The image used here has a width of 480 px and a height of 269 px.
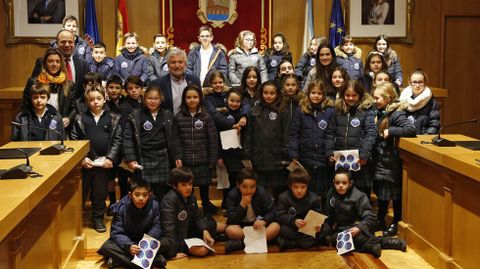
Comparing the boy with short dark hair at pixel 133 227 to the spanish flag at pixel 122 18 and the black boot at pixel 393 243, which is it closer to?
the black boot at pixel 393 243

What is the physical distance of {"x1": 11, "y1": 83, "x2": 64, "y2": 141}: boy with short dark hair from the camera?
5348mm

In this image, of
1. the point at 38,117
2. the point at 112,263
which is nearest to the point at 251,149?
the point at 112,263

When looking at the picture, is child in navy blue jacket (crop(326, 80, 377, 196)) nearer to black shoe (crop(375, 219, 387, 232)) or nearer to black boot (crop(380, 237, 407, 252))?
black shoe (crop(375, 219, 387, 232))

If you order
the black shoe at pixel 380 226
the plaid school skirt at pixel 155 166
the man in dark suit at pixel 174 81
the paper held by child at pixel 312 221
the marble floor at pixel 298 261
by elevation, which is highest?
the man in dark suit at pixel 174 81

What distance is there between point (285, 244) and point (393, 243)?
85cm

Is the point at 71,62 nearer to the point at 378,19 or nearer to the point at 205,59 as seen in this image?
the point at 205,59

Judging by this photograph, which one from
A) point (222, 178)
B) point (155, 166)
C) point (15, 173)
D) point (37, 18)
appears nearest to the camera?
point (15, 173)

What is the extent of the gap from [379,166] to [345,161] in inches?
12.4

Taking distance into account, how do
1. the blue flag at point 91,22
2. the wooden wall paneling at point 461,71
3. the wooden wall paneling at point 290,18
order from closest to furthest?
the blue flag at point 91,22 < the wooden wall paneling at point 290,18 < the wooden wall paneling at point 461,71

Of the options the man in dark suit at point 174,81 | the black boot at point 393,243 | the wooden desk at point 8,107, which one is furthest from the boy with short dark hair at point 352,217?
the wooden desk at point 8,107

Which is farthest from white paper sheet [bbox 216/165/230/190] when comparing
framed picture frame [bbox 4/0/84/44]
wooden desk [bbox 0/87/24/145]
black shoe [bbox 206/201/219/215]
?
framed picture frame [bbox 4/0/84/44]

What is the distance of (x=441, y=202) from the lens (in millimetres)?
4672

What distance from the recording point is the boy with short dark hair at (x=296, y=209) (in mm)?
5316

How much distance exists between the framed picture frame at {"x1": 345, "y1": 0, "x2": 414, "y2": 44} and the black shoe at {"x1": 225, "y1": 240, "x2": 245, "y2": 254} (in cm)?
493
